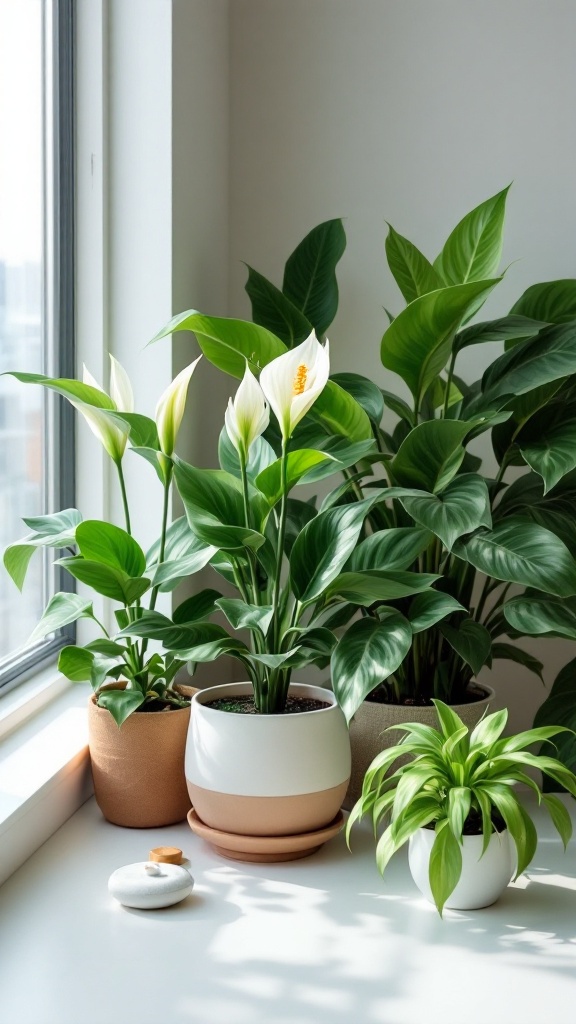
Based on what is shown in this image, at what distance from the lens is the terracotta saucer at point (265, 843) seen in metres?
1.24

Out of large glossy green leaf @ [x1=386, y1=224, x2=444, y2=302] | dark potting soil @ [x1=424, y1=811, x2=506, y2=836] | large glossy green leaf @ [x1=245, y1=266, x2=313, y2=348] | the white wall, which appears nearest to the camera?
dark potting soil @ [x1=424, y1=811, x2=506, y2=836]

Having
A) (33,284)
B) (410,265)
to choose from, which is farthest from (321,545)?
(33,284)

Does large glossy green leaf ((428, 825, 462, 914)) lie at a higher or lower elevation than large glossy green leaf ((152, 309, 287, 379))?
lower

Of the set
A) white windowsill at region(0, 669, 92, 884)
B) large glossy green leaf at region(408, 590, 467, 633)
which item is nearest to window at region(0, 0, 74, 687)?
white windowsill at region(0, 669, 92, 884)

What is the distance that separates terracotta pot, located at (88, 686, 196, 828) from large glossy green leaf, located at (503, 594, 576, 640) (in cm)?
47

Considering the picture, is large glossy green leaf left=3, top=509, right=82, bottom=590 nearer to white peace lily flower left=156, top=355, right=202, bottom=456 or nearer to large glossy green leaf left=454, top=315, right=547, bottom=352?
white peace lily flower left=156, top=355, right=202, bottom=456

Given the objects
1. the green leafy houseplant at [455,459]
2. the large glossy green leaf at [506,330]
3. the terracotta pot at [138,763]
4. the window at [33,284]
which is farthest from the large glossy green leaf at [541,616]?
the window at [33,284]

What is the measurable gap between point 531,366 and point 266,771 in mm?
666

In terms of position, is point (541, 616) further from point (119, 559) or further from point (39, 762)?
point (39, 762)

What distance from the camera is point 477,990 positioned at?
0.97 meters

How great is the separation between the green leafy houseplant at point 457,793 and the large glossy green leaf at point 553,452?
33 cm

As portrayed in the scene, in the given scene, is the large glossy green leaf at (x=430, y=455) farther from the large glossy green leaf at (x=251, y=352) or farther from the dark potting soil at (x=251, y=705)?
the dark potting soil at (x=251, y=705)

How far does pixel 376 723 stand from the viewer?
1.41 m

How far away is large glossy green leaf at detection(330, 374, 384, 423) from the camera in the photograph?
1.47 m
